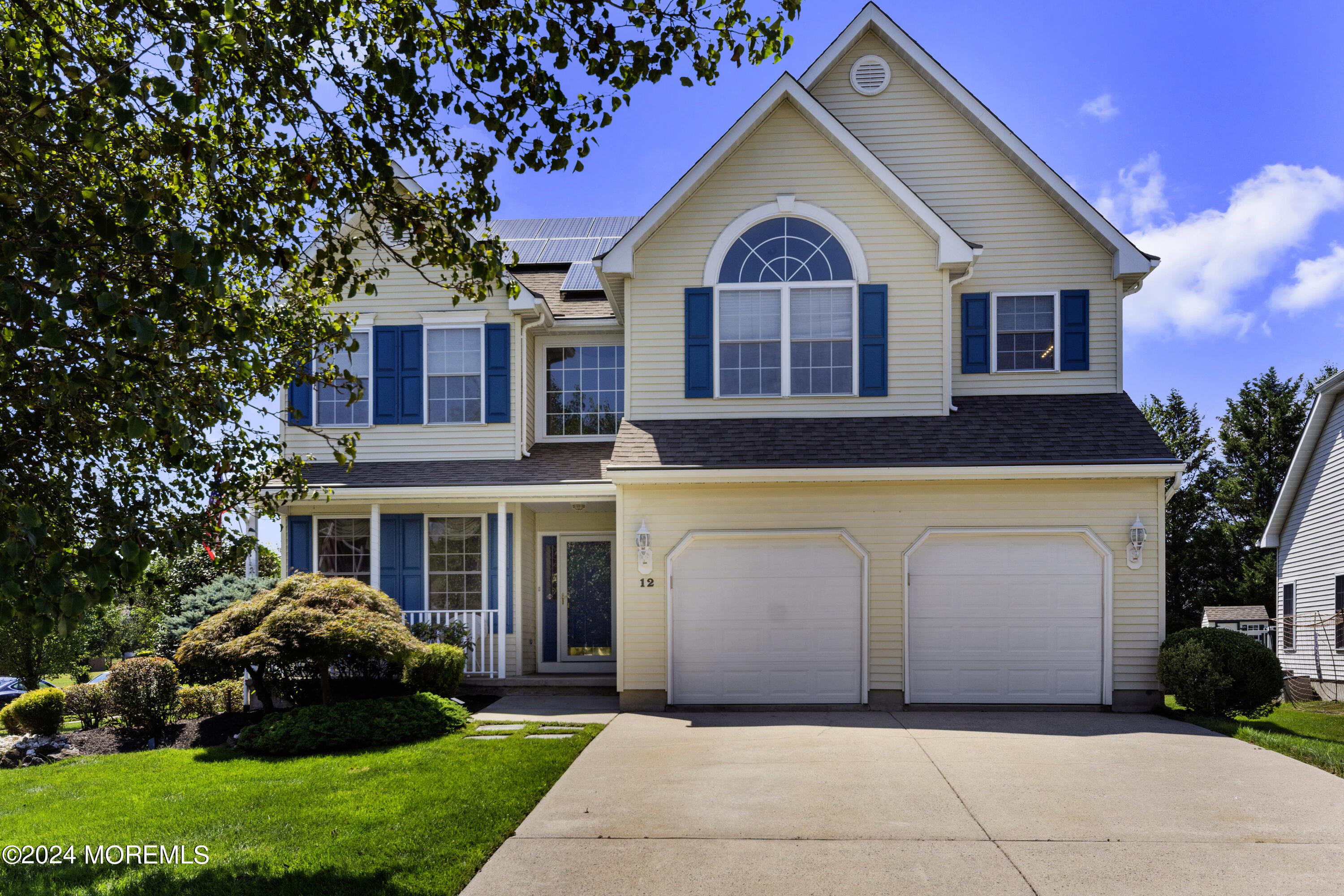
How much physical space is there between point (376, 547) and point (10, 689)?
28.2 ft

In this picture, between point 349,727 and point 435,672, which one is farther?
point 435,672

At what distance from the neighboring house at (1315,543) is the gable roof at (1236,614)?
0.68 metres

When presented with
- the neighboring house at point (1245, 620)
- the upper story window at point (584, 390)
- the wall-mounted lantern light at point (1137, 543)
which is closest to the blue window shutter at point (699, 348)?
the upper story window at point (584, 390)

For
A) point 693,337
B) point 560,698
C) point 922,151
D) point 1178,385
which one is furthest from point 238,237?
point 1178,385

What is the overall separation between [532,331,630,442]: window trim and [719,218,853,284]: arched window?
10.3ft

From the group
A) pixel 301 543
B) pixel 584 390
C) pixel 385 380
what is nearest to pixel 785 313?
pixel 584 390

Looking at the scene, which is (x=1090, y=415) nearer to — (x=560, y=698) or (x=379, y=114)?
(x=560, y=698)

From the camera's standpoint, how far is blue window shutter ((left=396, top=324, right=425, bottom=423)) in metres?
15.8

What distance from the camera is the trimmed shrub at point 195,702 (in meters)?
13.3

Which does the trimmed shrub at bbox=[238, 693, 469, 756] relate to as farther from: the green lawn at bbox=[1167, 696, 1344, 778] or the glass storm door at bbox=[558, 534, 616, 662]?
the green lawn at bbox=[1167, 696, 1344, 778]

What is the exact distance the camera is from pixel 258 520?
683 inches

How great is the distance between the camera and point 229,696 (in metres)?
14.4

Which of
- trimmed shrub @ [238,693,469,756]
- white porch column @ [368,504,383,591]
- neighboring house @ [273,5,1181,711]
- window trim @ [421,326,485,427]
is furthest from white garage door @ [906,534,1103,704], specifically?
white porch column @ [368,504,383,591]

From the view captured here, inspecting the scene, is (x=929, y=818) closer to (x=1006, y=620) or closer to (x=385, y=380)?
(x=1006, y=620)
